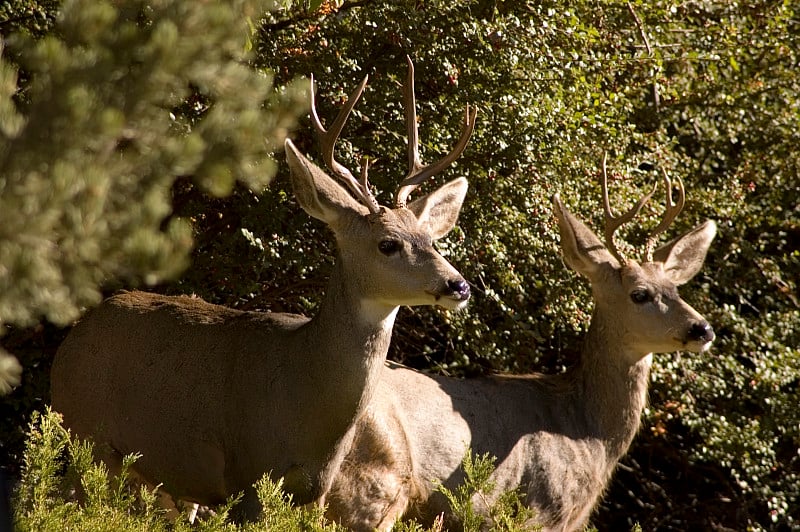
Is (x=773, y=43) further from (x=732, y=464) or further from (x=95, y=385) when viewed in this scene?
(x=95, y=385)

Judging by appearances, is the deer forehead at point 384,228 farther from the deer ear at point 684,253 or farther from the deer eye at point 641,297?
the deer ear at point 684,253

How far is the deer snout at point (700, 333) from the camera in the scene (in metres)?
6.30

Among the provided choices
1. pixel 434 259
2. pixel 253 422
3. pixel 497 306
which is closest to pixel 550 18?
pixel 497 306

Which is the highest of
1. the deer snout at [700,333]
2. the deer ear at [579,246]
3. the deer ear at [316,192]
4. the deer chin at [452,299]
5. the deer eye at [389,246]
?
the deer ear at [316,192]

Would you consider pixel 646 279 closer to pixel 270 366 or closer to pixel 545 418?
pixel 545 418

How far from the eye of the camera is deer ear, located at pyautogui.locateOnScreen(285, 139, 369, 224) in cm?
540

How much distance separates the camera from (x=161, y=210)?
2.43 meters

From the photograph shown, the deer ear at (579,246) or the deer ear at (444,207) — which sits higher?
the deer ear at (444,207)

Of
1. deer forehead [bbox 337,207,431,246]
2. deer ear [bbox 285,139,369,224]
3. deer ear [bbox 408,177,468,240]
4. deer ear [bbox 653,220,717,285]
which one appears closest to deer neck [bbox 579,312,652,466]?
deer ear [bbox 653,220,717,285]

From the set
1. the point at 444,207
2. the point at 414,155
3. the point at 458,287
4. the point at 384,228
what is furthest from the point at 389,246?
the point at 444,207

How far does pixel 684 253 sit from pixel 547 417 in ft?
5.06

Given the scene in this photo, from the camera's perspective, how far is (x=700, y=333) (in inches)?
249

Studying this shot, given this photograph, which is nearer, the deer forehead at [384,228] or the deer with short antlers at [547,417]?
the deer forehead at [384,228]

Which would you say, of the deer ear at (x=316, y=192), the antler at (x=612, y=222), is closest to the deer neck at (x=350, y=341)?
the deer ear at (x=316, y=192)
